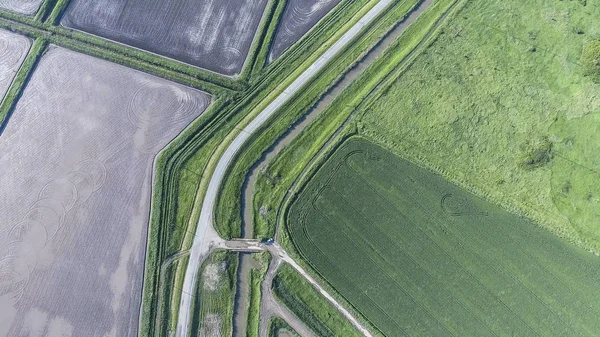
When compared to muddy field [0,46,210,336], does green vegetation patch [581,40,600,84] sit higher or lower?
higher

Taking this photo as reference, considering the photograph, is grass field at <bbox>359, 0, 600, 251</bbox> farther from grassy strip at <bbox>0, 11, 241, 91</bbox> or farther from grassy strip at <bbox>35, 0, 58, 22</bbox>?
grassy strip at <bbox>35, 0, 58, 22</bbox>

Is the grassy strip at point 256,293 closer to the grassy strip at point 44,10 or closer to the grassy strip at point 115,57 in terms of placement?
the grassy strip at point 115,57

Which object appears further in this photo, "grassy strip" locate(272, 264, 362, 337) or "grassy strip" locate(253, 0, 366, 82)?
"grassy strip" locate(253, 0, 366, 82)

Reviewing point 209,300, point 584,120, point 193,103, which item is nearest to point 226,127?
point 193,103

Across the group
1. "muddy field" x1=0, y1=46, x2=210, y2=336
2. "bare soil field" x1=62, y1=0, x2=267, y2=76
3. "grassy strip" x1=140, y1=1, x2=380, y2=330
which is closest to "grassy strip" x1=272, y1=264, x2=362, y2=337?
"grassy strip" x1=140, y1=1, x2=380, y2=330

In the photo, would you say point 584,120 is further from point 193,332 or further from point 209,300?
point 193,332

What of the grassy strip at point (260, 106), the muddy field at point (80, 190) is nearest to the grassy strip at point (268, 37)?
the grassy strip at point (260, 106)

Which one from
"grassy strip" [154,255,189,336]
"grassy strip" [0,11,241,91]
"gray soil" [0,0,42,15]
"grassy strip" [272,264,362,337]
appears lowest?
"grassy strip" [154,255,189,336]
